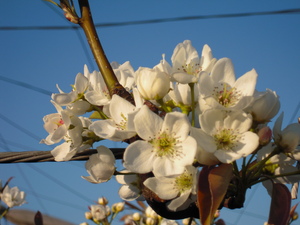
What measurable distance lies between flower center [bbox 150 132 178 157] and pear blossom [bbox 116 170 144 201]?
0.14 m

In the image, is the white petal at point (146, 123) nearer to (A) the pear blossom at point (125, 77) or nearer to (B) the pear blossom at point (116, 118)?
(B) the pear blossom at point (116, 118)

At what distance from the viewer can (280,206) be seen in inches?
22.4

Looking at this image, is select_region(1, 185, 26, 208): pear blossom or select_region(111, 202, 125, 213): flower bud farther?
select_region(1, 185, 26, 208): pear blossom

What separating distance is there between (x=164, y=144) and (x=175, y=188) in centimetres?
8

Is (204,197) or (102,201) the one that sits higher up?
(204,197)

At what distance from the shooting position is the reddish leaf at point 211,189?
1.76ft

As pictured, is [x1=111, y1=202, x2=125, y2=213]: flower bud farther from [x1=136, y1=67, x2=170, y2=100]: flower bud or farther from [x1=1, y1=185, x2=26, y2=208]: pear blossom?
[x1=136, y1=67, x2=170, y2=100]: flower bud

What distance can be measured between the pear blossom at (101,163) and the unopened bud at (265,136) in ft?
0.81

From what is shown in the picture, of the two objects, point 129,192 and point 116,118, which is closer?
point 116,118

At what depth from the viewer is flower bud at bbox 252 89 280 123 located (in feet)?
1.94

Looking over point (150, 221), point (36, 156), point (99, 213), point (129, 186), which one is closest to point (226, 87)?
point (129, 186)

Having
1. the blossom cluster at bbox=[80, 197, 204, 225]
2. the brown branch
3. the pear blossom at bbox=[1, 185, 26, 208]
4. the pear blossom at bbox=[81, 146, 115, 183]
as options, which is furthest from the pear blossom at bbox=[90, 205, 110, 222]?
the pear blossom at bbox=[81, 146, 115, 183]

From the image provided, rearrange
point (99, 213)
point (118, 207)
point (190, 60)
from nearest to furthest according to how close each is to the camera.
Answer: point (190, 60)
point (99, 213)
point (118, 207)

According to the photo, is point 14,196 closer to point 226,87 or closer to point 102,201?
point 102,201
